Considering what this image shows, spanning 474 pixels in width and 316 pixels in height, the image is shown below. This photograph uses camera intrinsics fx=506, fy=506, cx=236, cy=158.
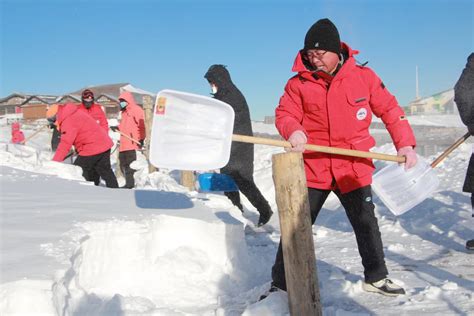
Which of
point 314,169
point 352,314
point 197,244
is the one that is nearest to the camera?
point 352,314

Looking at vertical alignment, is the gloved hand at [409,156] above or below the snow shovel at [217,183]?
above

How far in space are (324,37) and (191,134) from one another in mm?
1036

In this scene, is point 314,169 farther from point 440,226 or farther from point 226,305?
point 440,226

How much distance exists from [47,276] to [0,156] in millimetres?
8046

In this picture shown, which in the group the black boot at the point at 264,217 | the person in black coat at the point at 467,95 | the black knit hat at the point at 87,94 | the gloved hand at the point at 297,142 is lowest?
the black boot at the point at 264,217

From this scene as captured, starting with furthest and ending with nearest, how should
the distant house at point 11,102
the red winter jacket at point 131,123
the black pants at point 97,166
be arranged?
the distant house at point 11,102 → the red winter jacket at point 131,123 → the black pants at point 97,166

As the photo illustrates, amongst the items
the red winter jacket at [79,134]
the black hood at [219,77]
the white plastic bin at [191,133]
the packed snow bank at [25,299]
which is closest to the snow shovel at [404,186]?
the white plastic bin at [191,133]

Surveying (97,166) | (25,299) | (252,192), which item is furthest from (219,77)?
(25,299)

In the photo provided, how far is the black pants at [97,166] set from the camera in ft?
23.4

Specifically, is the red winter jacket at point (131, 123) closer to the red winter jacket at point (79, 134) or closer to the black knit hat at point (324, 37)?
the red winter jacket at point (79, 134)

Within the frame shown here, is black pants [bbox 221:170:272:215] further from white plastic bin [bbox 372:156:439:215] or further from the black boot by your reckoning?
white plastic bin [bbox 372:156:439:215]

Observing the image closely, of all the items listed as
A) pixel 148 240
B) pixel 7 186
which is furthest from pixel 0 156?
pixel 148 240

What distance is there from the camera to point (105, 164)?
24.1ft

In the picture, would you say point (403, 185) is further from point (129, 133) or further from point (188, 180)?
point (129, 133)
